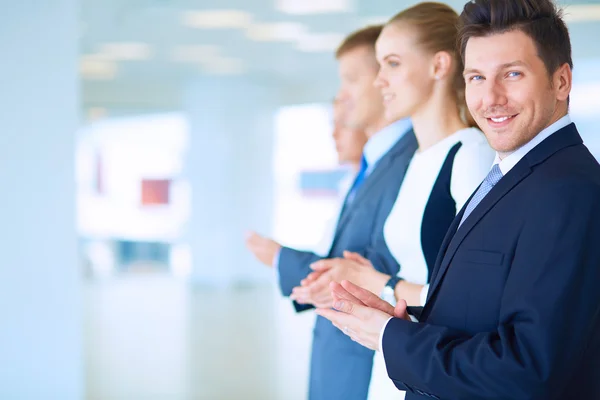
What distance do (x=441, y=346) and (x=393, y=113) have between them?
3.24 feet

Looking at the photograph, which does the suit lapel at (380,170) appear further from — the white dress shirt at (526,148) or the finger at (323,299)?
the white dress shirt at (526,148)

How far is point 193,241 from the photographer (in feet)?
41.0

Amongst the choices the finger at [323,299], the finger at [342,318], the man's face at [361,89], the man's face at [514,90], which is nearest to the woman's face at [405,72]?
the man's face at [361,89]

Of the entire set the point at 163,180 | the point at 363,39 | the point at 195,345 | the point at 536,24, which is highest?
the point at 363,39

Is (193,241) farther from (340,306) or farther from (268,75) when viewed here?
(340,306)

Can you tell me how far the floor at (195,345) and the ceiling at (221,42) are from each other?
3395 mm

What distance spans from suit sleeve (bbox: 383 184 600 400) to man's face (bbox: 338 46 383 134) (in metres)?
1.44

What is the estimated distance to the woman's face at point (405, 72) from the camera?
2010 mm

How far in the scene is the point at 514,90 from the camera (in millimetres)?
1278

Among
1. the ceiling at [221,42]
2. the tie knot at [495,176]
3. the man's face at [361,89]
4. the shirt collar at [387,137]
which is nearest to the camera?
the tie knot at [495,176]

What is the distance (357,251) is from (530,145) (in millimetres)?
1077

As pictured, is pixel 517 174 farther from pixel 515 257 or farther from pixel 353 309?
pixel 353 309

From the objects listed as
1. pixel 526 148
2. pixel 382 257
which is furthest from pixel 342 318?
pixel 382 257

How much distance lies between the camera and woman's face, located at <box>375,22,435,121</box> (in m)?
2.01
